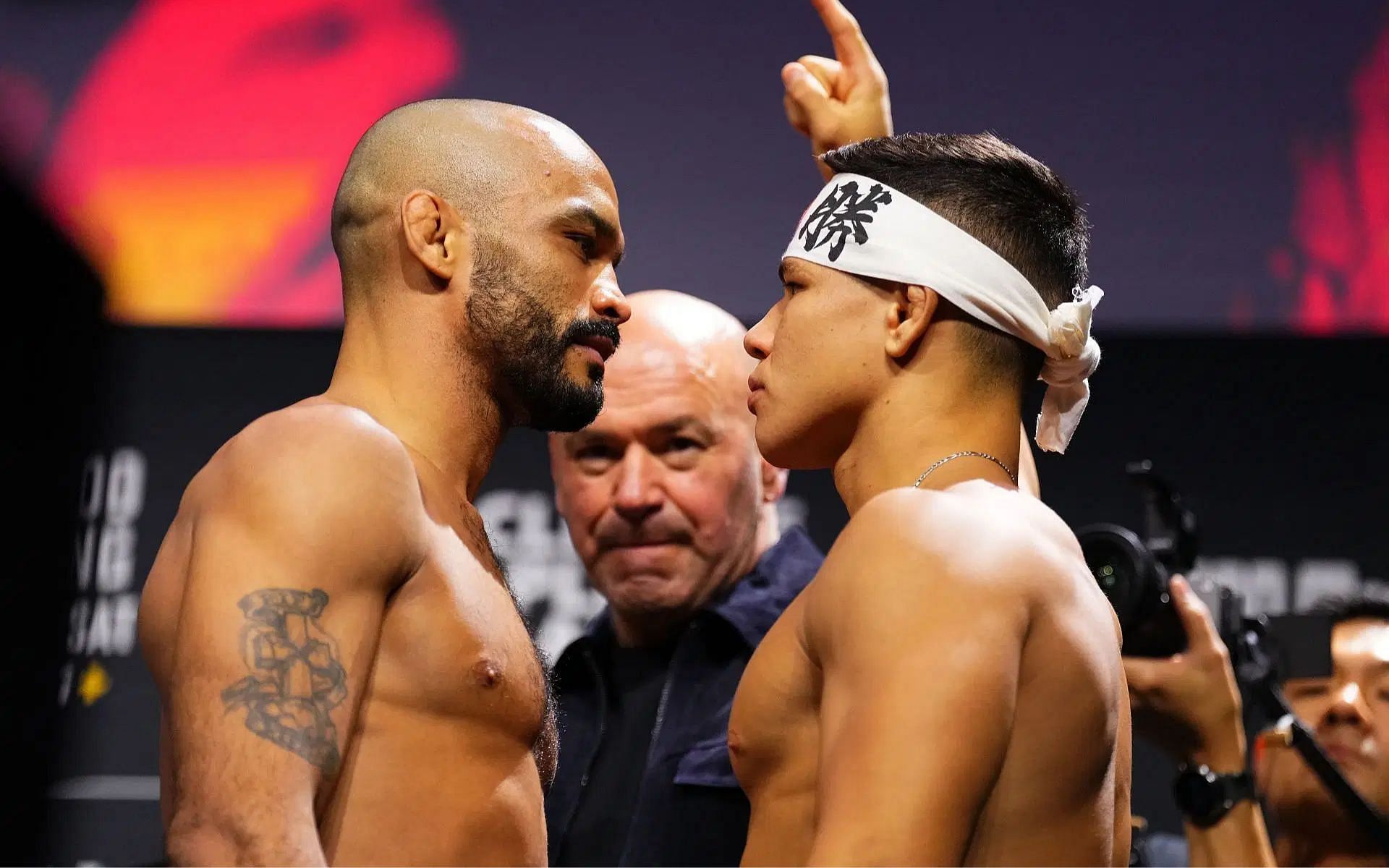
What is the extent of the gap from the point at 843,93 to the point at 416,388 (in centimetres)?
108

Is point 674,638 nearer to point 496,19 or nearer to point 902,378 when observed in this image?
point 902,378

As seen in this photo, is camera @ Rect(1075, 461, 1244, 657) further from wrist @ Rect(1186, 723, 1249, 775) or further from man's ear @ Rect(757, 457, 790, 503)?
man's ear @ Rect(757, 457, 790, 503)

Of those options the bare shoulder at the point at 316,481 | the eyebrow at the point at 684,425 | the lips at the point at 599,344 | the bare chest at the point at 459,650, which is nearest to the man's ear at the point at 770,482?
the eyebrow at the point at 684,425

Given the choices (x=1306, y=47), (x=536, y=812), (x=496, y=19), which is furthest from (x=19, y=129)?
(x=1306, y=47)

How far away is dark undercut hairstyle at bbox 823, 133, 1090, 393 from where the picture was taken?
5.83 feet

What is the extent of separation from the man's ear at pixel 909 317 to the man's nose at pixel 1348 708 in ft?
7.43

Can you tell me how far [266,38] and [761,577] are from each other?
6.48 ft

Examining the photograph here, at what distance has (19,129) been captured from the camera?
12.5 ft

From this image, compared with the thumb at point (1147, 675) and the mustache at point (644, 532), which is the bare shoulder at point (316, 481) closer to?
the mustache at point (644, 532)

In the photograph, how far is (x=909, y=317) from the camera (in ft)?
5.79

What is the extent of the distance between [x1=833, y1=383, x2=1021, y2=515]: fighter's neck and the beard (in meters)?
0.46

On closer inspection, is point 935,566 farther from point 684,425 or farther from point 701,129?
A: point 701,129

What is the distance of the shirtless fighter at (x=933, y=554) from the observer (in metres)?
1.41

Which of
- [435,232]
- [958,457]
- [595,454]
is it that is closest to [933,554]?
[958,457]
